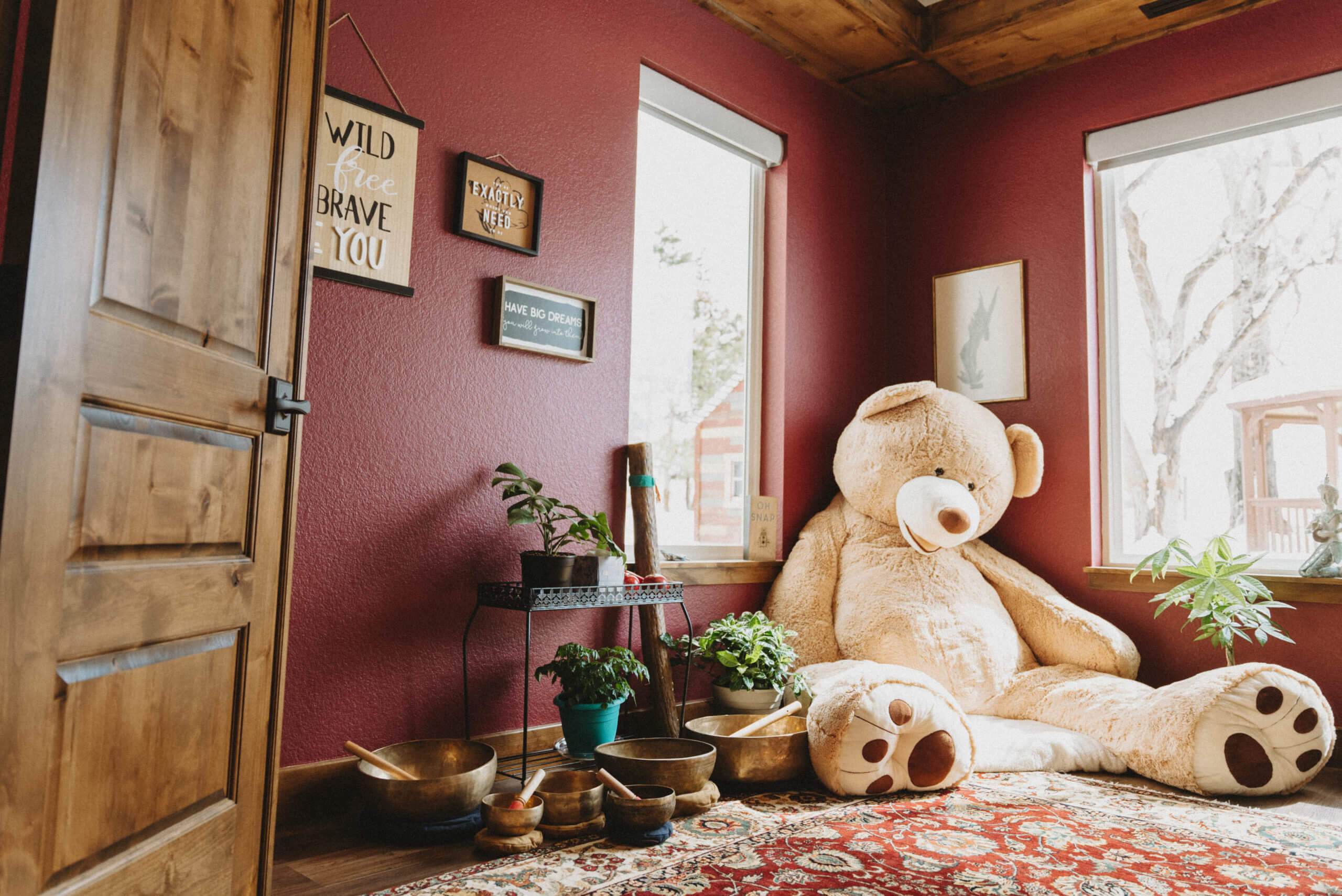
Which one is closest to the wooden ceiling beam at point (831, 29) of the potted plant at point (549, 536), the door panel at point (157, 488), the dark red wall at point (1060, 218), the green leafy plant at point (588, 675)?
the dark red wall at point (1060, 218)

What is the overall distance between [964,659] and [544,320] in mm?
1563

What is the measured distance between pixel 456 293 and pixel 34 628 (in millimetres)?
1506

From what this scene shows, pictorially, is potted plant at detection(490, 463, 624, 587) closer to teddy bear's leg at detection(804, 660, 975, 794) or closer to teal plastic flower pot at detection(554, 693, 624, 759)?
teal plastic flower pot at detection(554, 693, 624, 759)

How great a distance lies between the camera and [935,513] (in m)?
2.66

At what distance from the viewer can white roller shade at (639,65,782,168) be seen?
2865mm

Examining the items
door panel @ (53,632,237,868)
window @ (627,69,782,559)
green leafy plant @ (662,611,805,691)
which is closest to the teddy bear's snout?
green leafy plant @ (662,611,805,691)

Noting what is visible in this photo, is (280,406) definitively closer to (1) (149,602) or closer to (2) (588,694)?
(1) (149,602)

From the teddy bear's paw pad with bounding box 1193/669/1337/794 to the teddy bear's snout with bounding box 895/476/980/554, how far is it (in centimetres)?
77

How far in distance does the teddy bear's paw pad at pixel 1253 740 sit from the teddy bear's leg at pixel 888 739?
0.56 m

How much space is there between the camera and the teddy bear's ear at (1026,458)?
3.01 metres

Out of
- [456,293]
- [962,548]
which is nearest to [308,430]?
[456,293]

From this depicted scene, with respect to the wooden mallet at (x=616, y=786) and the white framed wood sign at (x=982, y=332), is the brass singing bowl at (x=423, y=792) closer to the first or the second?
the wooden mallet at (x=616, y=786)

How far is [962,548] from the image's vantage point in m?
3.06

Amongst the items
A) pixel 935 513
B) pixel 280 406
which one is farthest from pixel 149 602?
pixel 935 513
